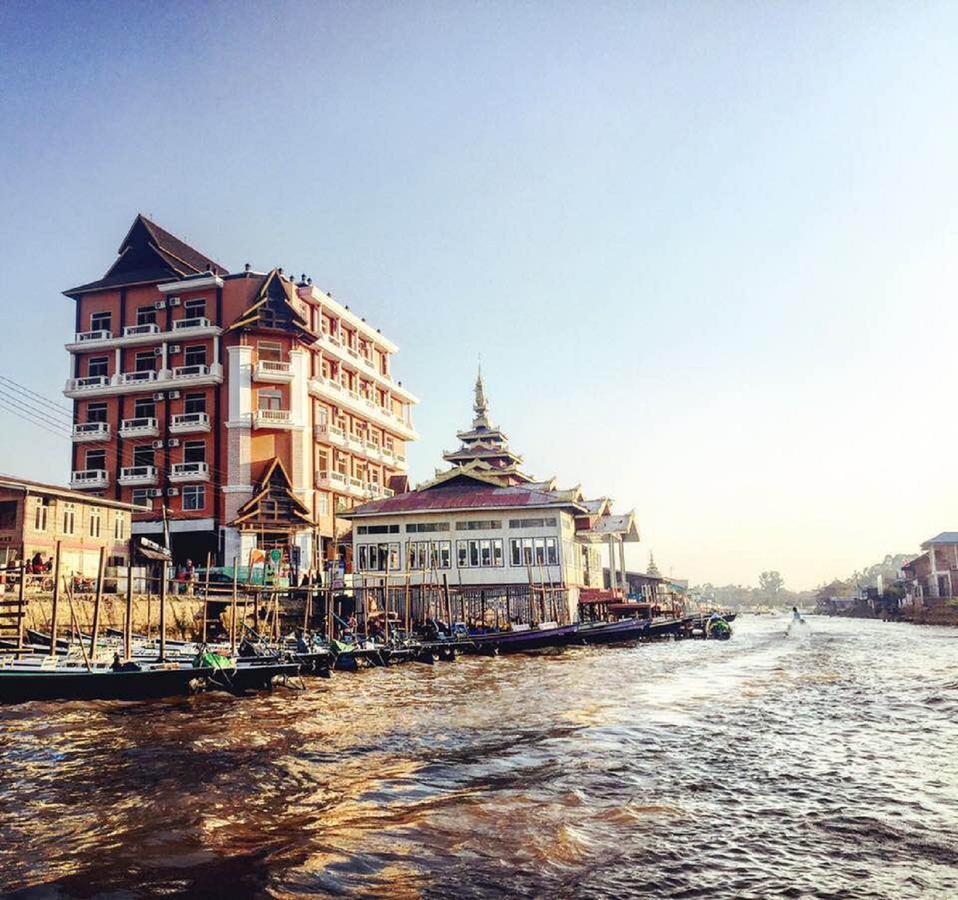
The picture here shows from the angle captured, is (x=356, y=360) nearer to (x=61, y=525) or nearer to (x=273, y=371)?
(x=273, y=371)

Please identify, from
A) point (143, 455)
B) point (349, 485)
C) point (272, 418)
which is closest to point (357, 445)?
point (349, 485)

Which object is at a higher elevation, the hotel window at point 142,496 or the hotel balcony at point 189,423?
the hotel balcony at point 189,423

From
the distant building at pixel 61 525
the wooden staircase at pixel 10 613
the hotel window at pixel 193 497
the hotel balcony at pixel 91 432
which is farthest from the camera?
the hotel balcony at pixel 91 432

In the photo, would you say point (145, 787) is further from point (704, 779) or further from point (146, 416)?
point (146, 416)

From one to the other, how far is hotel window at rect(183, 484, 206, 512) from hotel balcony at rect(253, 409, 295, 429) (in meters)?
4.99

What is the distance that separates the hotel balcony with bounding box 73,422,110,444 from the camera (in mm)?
48531

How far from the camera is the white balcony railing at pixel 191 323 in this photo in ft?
159

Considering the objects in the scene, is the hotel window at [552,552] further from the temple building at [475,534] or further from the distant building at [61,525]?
the distant building at [61,525]

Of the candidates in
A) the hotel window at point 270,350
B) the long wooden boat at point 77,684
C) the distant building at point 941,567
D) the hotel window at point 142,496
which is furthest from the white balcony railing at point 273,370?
the distant building at point 941,567

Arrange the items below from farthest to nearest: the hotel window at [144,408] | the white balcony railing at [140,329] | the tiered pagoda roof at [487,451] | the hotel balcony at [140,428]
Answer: the tiered pagoda roof at [487,451]
the white balcony railing at [140,329]
the hotel window at [144,408]
the hotel balcony at [140,428]

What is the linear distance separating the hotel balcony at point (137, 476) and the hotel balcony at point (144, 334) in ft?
26.6

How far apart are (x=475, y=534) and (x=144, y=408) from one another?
2216 centimetres

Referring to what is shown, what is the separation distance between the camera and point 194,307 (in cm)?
4978

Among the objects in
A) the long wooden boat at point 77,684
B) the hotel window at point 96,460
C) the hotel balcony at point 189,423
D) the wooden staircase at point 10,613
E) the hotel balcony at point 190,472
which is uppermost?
the hotel balcony at point 189,423
